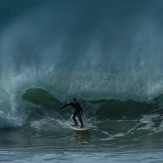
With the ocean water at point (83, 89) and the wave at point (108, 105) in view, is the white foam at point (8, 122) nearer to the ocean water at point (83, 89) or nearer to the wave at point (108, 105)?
the ocean water at point (83, 89)

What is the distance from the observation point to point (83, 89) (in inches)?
1185

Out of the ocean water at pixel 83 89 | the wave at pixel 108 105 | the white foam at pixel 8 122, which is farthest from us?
the wave at pixel 108 105

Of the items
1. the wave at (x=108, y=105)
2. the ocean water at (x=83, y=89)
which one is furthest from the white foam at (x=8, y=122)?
the wave at (x=108, y=105)

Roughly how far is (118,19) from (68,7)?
6.94m

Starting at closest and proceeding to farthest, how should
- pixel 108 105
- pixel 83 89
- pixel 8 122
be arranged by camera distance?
pixel 8 122 → pixel 108 105 → pixel 83 89

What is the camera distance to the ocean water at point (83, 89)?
21.3m

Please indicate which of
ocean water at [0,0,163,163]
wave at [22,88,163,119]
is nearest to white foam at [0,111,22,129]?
ocean water at [0,0,163,163]

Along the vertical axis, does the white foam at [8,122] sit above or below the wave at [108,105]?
below

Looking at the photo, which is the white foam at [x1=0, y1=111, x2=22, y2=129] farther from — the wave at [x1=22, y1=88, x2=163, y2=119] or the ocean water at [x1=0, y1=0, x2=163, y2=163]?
the wave at [x1=22, y1=88, x2=163, y2=119]

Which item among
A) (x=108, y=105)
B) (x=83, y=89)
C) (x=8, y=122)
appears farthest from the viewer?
(x=83, y=89)

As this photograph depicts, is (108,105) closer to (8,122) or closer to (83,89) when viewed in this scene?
(83,89)

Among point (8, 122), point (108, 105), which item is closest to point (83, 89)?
point (108, 105)

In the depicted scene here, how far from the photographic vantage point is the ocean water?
21297mm

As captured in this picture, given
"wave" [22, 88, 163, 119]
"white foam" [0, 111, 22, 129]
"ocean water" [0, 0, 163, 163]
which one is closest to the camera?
"ocean water" [0, 0, 163, 163]
